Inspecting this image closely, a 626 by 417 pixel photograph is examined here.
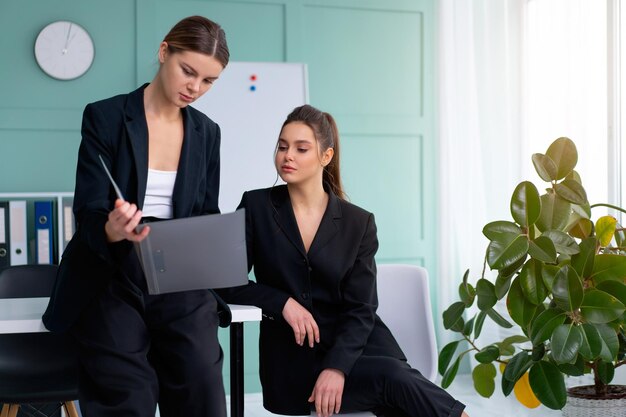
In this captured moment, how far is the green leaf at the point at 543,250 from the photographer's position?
2.26 metres

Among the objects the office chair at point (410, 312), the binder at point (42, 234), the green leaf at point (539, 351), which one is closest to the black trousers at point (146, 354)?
the office chair at point (410, 312)

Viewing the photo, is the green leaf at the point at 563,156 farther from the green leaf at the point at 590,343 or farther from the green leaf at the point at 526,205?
the green leaf at the point at 590,343

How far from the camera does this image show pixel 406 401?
1.90 meters

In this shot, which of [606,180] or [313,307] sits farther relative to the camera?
[606,180]

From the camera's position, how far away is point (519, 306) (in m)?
2.48

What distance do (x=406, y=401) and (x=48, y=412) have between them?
1992 mm

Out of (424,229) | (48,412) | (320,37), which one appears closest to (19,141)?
(48,412)

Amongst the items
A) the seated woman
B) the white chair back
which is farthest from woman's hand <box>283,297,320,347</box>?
the white chair back

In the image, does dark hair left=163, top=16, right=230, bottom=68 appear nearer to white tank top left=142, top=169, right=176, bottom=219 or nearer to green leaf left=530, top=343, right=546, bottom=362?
white tank top left=142, top=169, right=176, bottom=219

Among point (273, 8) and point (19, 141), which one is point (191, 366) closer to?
point (19, 141)

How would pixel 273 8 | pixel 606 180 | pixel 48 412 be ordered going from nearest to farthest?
pixel 48 412 < pixel 606 180 < pixel 273 8

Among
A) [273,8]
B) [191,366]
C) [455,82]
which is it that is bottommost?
[191,366]

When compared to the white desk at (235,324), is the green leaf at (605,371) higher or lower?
lower

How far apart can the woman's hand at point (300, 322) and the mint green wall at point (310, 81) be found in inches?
94.2
